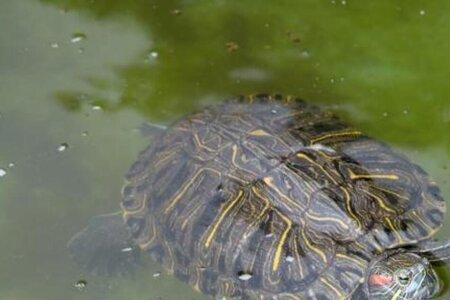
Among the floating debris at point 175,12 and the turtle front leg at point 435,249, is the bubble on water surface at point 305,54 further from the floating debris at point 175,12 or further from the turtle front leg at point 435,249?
the turtle front leg at point 435,249

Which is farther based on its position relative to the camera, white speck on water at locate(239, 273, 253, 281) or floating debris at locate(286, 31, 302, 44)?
floating debris at locate(286, 31, 302, 44)

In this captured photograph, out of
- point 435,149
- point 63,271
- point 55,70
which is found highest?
point 435,149

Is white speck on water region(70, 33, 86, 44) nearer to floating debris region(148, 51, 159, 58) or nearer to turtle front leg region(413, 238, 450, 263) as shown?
floating debris region(148, 51, 159, 58)

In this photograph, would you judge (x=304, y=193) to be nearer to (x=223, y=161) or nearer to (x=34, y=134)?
(x=223, y=161)

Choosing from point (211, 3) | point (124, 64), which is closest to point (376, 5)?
point (211, 3)

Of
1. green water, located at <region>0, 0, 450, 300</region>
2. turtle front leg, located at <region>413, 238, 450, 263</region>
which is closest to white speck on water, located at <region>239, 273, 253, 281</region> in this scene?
green water, located at <region>0, 0, 450, 300</region>
